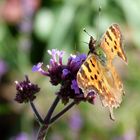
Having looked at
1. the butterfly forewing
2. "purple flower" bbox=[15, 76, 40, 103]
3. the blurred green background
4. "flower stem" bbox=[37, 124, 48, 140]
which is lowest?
the blurred green background

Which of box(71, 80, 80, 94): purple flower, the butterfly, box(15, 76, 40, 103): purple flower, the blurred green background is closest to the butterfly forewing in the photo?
the butterfly

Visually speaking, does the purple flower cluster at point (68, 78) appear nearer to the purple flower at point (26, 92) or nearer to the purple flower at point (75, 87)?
the purple flower at point (75, 87)

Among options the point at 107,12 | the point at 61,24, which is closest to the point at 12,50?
the point at 61,24

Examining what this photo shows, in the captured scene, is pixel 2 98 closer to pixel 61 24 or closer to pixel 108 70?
pixel 61 24

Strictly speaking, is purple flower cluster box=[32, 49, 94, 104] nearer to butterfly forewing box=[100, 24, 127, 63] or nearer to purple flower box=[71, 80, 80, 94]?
purple flower box=[71, 80, 80, 94]

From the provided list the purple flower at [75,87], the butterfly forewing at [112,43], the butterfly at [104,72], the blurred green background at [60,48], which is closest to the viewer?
the butterfly at [104,72]

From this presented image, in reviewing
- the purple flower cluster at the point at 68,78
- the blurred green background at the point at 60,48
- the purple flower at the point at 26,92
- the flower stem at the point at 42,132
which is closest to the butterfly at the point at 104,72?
the purple flower cluster at the point at 68,78
